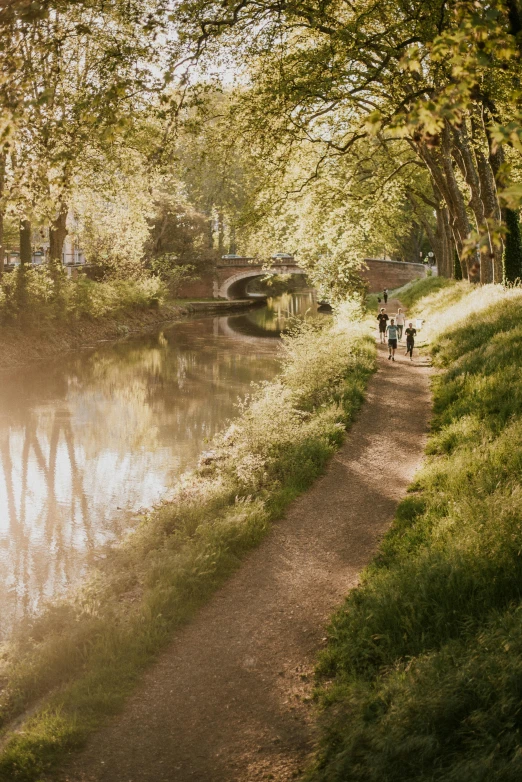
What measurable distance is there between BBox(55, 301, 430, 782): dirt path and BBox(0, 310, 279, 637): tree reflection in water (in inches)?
117

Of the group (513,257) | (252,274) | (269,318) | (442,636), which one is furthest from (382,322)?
(252,274)

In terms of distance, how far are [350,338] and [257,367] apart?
7.49m

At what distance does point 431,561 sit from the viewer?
6617 millimetres

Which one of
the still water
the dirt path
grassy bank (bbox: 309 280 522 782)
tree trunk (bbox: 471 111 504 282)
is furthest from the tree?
the still water

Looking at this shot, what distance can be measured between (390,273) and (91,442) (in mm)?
45416

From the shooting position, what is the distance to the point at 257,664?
6457 mm

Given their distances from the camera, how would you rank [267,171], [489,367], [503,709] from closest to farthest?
[503,709], [489,367], [267,171]

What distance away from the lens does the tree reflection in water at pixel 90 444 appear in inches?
428

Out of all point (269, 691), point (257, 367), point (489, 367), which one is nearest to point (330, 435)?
point (489, 367)

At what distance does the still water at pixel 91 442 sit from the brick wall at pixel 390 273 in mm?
27538

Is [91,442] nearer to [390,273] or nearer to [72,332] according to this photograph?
[72,332]

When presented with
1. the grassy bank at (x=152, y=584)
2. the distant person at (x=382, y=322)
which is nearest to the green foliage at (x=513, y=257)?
the distant person at (x=382, y=322)

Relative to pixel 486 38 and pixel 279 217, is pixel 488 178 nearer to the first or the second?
pixel 279 217

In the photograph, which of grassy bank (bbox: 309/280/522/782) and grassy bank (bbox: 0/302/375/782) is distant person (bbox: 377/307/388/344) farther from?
grassy bank (bbox: 309/280/522/782)
